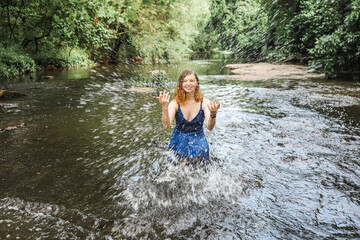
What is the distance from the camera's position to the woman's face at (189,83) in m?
3.47

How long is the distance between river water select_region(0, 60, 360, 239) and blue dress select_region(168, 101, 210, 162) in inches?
9.6

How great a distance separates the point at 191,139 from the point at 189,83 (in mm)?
800

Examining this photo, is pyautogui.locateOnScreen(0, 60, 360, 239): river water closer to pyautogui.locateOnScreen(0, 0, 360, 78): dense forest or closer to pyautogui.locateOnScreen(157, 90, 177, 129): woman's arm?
pyautogui.locateOnScreen(157, 90, 177, 129): woman's arm

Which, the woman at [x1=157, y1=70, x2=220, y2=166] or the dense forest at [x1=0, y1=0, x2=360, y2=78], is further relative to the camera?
the dense forest at [x1=0, y1=0, x2=360, y2=78]

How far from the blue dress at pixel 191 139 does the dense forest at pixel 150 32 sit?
10.5 feet

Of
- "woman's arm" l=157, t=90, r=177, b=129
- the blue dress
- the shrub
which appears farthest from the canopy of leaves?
the shrub

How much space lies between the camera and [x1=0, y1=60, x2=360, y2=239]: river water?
93.8 inches

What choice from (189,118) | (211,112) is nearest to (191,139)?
(189,118)

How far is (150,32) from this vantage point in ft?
61.1

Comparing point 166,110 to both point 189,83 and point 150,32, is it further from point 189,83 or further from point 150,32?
point 150,32

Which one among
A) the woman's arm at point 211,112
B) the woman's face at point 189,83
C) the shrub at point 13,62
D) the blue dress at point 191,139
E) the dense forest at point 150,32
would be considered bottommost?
the blue dress at point 191,139

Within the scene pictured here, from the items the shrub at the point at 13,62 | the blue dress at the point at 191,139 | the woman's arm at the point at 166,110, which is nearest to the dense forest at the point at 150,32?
the shrub at the point at 13,62

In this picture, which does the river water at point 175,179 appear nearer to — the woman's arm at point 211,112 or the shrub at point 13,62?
the woman's arm at point 211,112

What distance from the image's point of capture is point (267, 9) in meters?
20.5
